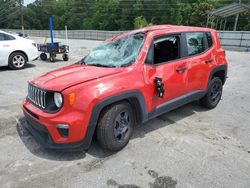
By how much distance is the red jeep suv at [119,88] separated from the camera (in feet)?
9.43

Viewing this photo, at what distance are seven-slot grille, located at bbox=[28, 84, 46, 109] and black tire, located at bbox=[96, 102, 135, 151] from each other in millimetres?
807

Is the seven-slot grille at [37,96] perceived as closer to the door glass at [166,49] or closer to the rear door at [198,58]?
the door glass at [166,49]

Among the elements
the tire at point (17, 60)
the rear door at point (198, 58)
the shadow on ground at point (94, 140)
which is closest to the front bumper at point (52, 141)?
the shadow on ground at point (94, 140)

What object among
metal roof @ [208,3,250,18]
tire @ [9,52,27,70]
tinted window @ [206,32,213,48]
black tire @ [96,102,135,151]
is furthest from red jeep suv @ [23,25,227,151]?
metal roof @ [208,3,250,18]

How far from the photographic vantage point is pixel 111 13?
62.3 metres

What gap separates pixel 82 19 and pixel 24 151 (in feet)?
256

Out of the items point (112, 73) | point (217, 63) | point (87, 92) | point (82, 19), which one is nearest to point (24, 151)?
point (87, 92)

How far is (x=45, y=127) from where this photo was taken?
2936 mm

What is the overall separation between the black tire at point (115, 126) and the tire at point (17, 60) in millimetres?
6891

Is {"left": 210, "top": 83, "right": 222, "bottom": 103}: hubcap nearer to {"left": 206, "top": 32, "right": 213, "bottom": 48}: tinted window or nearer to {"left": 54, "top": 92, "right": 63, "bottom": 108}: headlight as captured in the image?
{"left": 206, "top": 32, "right": 213, "bottom": 48}: tinted window

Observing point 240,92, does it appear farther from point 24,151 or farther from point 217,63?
point 24,151

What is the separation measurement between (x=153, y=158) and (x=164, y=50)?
177 cm

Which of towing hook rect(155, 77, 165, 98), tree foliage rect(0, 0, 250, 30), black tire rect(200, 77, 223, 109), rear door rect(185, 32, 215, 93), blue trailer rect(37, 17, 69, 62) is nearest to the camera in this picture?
towing hook rect(155, 77, 165, 98)

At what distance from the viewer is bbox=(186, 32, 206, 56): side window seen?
13.7 feet
